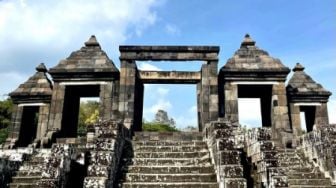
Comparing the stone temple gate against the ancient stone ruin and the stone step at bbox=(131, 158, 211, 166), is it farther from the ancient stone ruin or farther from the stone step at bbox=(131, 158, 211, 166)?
the stone step at bbox=(131, 158, 211, 166)

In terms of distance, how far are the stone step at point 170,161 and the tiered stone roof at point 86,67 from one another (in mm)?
7194

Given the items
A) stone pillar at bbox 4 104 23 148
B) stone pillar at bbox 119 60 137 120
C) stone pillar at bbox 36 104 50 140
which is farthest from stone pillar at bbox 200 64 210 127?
stone pillar at bbox 4 104 23 148

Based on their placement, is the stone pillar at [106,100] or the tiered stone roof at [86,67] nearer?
the stone pillar at [106,100]

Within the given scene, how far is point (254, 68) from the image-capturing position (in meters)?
15.7

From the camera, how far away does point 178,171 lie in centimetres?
855

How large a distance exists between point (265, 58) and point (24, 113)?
12721 mm

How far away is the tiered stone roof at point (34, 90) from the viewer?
17766 millimetres

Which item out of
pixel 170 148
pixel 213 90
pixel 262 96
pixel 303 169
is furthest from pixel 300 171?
pixel 262 96

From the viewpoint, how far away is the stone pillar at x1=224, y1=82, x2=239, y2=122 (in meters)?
15.2

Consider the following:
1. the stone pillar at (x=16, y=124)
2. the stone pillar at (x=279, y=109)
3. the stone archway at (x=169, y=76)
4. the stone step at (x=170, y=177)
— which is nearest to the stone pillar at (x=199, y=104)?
the stone archway at (x=169, y=76)

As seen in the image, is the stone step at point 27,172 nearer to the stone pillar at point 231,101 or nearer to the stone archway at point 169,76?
the stone archway at point 169,76

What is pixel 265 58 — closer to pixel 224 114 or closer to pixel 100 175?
pixel 224 114

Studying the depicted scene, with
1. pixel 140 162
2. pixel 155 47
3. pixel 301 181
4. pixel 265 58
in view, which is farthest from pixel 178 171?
pixel 265 58

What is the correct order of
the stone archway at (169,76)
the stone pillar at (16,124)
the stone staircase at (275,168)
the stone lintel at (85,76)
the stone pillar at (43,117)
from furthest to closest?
the stone pillar at (16,124) → the stone pillar at (43,117) → the stone lintel at (85,76) → the stone archway at (169,76) → the stone staircase at (275,168)
